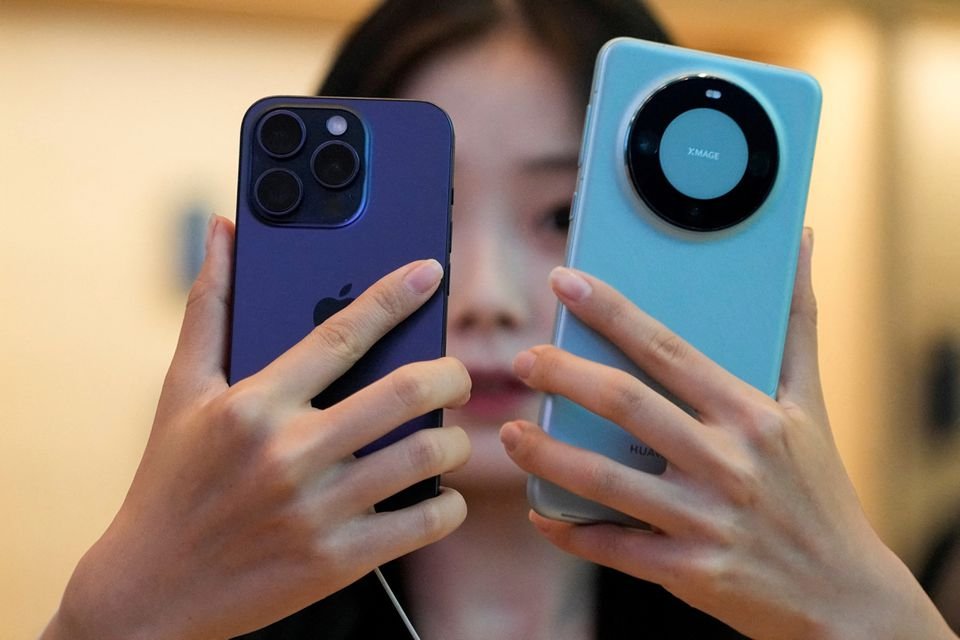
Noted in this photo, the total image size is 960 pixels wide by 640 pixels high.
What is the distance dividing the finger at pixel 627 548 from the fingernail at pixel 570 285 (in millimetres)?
129

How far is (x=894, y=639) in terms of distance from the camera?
46 centimetres

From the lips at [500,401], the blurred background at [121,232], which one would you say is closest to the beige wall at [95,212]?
the blurred background at [121,232]

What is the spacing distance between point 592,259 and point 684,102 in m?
0.11

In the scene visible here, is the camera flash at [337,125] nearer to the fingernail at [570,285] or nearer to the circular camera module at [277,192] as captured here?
the circular camera module at [277,192]

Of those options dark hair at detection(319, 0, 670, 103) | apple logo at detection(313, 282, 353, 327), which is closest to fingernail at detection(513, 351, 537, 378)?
apple logo at detection(313, 282, 353, 327)

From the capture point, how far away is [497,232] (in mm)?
619

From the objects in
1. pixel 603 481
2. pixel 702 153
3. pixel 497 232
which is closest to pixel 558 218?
pixel 497 232

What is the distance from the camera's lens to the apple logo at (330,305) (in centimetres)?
47

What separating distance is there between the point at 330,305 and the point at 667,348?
0.62 feet

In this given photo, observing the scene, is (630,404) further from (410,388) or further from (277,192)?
(277,192)

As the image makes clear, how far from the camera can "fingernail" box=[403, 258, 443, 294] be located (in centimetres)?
44

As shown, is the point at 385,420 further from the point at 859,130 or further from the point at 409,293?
the point at 859,130

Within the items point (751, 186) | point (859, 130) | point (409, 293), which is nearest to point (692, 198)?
point (751, 186)

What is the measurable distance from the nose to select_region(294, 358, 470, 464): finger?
191mm
